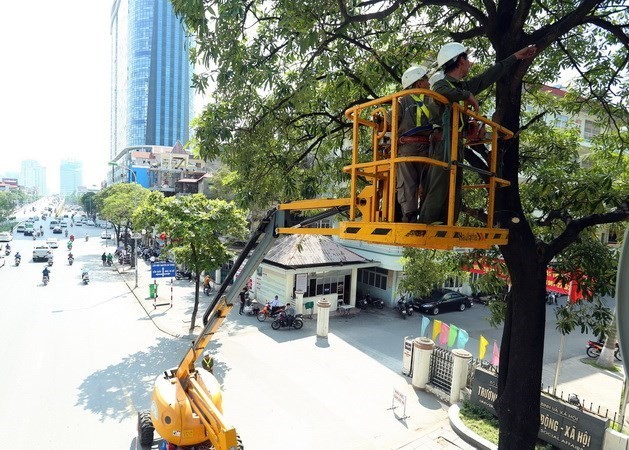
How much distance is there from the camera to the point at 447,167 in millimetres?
3086

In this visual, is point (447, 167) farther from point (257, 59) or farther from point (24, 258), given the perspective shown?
point (24, 258)

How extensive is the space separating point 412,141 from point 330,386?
9189 mm

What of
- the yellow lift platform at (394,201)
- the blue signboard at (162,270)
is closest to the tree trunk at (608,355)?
the yellow lift platform at (394,201)

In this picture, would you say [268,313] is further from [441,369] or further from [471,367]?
[471,367]

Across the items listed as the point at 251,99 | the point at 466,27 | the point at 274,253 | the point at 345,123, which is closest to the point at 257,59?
the point at 251,99

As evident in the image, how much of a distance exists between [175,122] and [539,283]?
399 ft

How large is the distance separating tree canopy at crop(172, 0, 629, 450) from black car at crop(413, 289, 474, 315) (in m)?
12.9

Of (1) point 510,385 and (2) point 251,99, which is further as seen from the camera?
(2) point 251,99

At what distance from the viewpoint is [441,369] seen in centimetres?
1099

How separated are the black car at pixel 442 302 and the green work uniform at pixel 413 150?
1712 centimetres

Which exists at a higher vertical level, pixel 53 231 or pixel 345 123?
pixel 345 123

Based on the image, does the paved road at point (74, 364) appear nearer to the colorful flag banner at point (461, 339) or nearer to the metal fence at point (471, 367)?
the metal fence at point (471, 367)

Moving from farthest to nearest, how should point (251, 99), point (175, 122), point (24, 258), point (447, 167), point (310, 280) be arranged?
1. point (175, 122)
2. point (24, 258)
3. point (310, 280)
4. point (251, 99)
5. point (447, 167)

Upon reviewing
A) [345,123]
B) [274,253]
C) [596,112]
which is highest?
[596,112]
